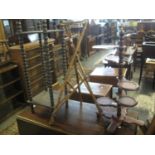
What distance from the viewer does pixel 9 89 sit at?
116 inches

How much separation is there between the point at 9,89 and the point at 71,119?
160cm

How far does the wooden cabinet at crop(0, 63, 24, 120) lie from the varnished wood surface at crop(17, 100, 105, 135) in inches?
37.4

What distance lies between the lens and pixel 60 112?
1.94 m

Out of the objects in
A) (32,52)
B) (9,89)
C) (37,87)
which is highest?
(32,52)

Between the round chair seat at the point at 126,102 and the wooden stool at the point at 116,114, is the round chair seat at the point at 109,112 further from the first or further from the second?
the round chair seat at the point at 126,102

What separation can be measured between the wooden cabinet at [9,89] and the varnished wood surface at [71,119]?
37.4 inches

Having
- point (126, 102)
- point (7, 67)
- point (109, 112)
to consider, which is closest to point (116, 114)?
point (109, 112)

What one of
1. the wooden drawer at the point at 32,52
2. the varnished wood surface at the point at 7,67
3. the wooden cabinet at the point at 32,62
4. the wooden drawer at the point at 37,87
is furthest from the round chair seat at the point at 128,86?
the wooden drawer at the point at 37,87

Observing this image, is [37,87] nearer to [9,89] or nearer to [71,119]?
[9,89]

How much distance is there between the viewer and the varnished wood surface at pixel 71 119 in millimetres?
1624

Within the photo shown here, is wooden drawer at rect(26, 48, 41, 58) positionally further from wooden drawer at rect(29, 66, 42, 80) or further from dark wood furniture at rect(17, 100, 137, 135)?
dark wood furniture at rect(17, 100, 137, 135)

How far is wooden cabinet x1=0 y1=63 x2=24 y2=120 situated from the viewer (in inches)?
107
